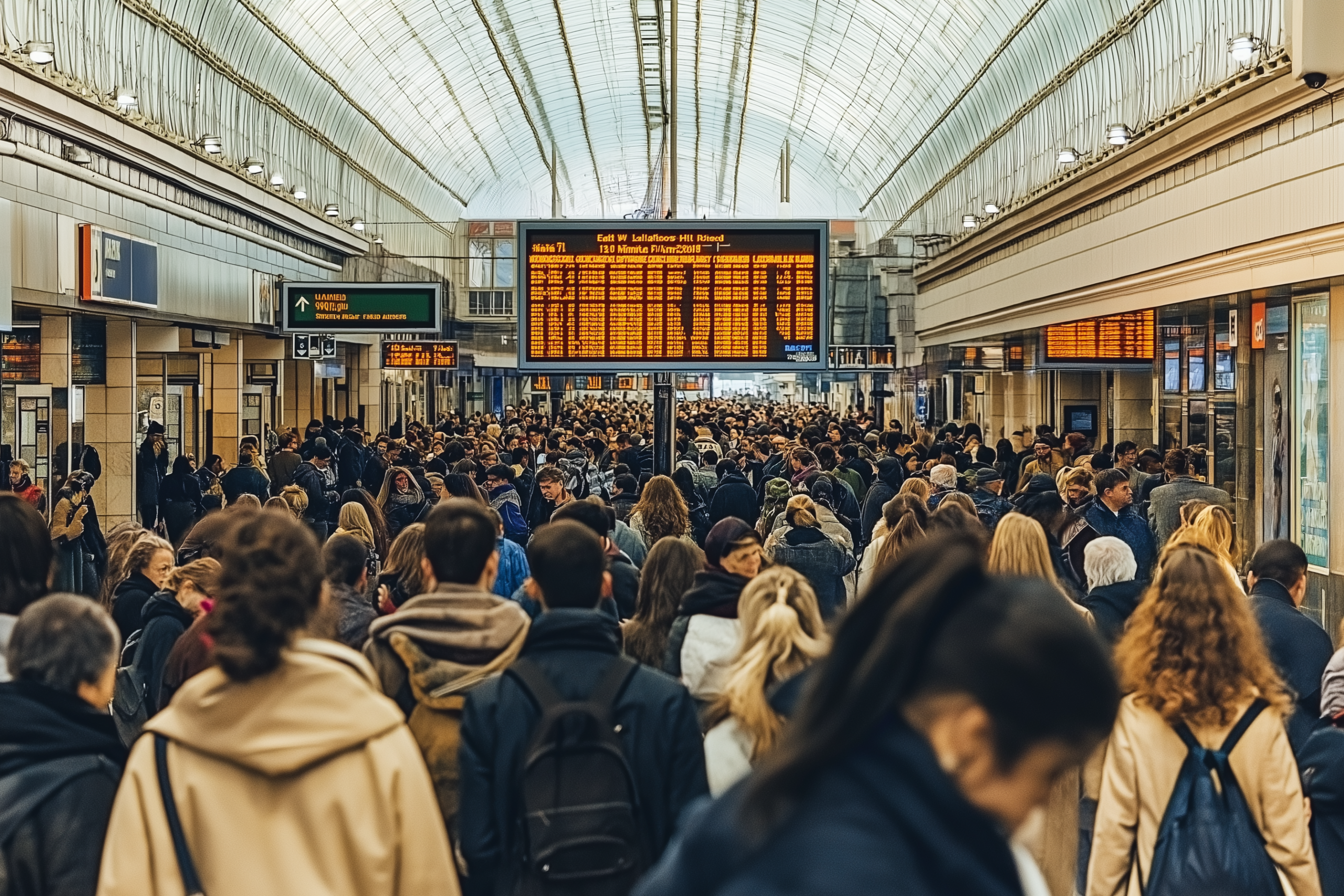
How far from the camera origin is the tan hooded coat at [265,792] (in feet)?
11.1

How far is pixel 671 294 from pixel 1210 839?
12.0 meters

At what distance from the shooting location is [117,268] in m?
19.1

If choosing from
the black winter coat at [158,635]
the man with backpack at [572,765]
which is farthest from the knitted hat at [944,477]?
the man with backpack at [572,765]

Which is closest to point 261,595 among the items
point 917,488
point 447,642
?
point 447,642

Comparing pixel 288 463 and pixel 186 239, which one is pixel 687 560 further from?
pixel 186 239

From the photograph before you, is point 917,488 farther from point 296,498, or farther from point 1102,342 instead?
point 1102,342

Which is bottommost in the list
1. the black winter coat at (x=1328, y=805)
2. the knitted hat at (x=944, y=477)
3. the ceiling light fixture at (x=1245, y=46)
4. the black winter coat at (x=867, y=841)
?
the black winter coat at (x=1328, y=805)

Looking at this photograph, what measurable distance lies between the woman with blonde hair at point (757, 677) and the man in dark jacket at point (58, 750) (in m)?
1.49

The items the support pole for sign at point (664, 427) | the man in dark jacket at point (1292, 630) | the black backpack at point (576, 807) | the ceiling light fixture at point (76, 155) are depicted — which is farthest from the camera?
the ceiling light fixture at point (76, 155)

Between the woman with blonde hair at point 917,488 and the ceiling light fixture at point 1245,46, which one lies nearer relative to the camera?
the woman with blonde hair at point 917,488

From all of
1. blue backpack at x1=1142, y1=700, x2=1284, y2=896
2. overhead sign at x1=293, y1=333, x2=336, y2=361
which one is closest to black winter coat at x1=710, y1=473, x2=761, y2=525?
blue backpack at x1=1142, y1=700, x2=1284, y2=896

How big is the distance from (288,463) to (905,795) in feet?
59.9

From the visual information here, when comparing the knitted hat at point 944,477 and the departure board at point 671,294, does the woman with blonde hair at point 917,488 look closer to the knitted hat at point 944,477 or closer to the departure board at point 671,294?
the knitted hat at point 944,477

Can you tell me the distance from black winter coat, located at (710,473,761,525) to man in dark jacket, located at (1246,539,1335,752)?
5.45 meters
